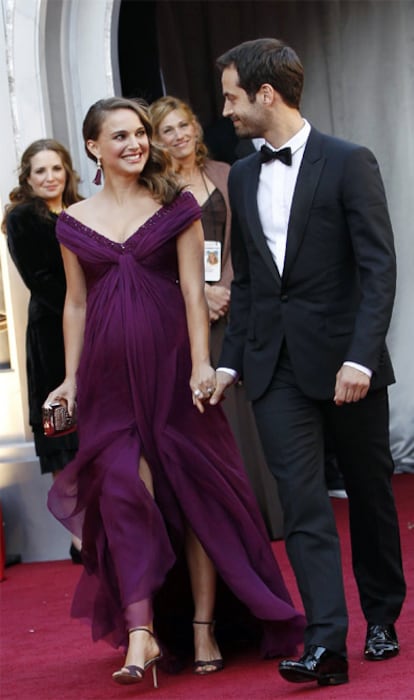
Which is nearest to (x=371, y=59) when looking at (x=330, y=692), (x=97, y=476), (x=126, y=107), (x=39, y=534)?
(x=39, y=534)

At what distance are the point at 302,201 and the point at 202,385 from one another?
69cm

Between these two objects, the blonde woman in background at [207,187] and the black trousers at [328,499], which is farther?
the blonde woman in background at [207,187]

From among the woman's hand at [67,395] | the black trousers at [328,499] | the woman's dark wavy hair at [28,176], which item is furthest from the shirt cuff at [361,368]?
the woman's dark wavy hair at [28,176]

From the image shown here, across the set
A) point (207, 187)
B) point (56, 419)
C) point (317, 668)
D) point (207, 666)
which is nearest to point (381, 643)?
point (317, 668)

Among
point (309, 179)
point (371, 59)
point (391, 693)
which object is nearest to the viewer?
point (391, 693)

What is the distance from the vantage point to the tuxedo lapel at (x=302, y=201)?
14.0ft

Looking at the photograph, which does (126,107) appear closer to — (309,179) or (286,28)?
(309,179)

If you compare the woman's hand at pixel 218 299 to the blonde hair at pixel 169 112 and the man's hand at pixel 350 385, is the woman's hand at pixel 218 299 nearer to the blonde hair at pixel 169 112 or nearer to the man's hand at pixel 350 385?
the blonde hair at pixel 169 112

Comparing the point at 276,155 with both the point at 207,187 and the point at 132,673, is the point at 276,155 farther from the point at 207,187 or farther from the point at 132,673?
the point at 207,187

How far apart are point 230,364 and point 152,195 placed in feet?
2.29

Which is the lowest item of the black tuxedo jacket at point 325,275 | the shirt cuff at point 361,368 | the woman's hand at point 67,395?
the woman's hand at point 67,395

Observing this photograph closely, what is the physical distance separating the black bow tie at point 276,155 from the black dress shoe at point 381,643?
4.57 feet

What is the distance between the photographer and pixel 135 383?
15.6 feet

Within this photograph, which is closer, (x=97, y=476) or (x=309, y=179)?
(x=309, y=179)
